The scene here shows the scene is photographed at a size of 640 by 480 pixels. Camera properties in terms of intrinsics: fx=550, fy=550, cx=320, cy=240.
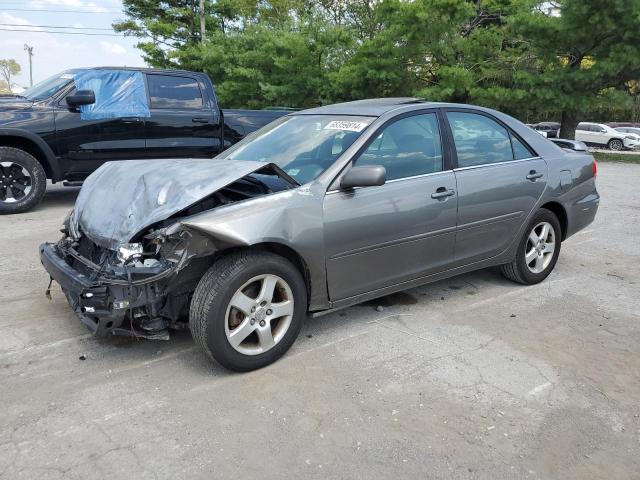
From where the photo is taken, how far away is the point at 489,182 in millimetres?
4387

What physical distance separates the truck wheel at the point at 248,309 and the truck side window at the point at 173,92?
19.1 ft

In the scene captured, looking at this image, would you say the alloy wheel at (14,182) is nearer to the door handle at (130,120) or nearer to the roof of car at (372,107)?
the door handle at (130,120)

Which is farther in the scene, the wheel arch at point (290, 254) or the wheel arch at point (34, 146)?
the wheel arch at point (34, 146)

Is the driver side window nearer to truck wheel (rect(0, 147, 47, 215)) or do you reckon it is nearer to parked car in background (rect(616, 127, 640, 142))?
truck wheel (rect(0, 147, 47, 215))

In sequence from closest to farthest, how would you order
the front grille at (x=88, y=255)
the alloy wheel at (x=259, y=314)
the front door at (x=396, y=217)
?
the alloy wheel at (x=259, y=314) < the front grille at (x=88, y=255) < the front door at (x=396, y=217)

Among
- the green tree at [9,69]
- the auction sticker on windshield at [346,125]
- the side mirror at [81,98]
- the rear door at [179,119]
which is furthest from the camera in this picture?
the green tree at [9,69]

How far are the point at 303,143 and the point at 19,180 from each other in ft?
16.9

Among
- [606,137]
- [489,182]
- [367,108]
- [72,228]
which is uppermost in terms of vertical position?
[606,137]

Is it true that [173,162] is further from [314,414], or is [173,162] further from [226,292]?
[314,414]

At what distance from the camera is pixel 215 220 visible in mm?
3072

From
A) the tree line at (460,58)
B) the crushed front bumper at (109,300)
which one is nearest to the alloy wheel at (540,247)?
the crushed front bumper at (109,300)

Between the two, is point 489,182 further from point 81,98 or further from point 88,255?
point 81,98

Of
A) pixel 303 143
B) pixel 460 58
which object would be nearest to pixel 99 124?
pixel 303 143

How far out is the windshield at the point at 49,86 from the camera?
762 cm
